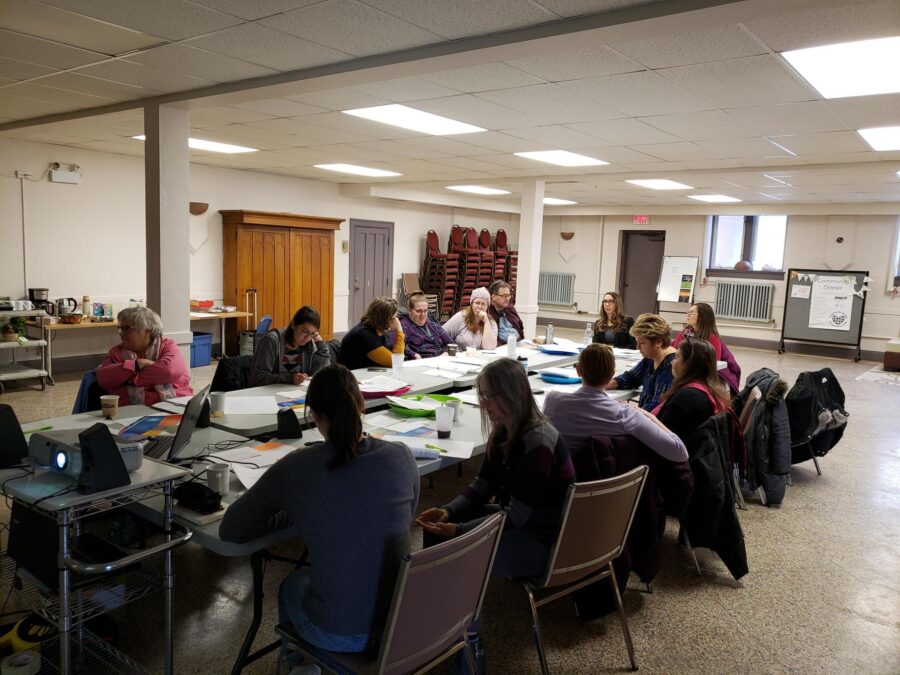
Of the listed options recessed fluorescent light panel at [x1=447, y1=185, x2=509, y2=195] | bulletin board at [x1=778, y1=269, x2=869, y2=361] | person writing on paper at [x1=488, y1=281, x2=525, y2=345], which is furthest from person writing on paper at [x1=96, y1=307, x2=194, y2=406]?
bulletin board at [x1=778, y1=269, x2=869, y2=361]

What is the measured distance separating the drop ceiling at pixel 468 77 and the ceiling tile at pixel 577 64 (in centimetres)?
2

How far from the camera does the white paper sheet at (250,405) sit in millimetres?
3402

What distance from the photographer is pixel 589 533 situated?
2.35 m

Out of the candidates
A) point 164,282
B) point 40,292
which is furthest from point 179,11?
point 40,292

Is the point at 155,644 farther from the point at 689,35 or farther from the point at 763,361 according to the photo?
the point at 763,361

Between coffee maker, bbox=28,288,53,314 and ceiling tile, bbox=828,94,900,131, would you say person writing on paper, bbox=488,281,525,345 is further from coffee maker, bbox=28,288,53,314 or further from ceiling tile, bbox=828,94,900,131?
coffee maker, bbox=28,288,53,314

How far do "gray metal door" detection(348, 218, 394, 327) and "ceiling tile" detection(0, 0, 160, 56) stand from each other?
7505 mm

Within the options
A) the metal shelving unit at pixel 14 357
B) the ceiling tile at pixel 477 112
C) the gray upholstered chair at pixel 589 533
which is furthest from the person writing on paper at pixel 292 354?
the metal shelving unit at pixel 14 357

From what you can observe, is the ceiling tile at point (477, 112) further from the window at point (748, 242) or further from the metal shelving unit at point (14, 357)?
the window at point (748, 242)

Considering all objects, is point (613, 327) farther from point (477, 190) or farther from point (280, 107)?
point (477, 190)

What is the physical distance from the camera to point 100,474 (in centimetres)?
195

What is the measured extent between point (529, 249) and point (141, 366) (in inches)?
237

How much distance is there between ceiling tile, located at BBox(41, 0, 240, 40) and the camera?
303 cm

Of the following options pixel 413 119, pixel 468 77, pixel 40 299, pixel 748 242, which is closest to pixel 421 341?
pixel 413 119
